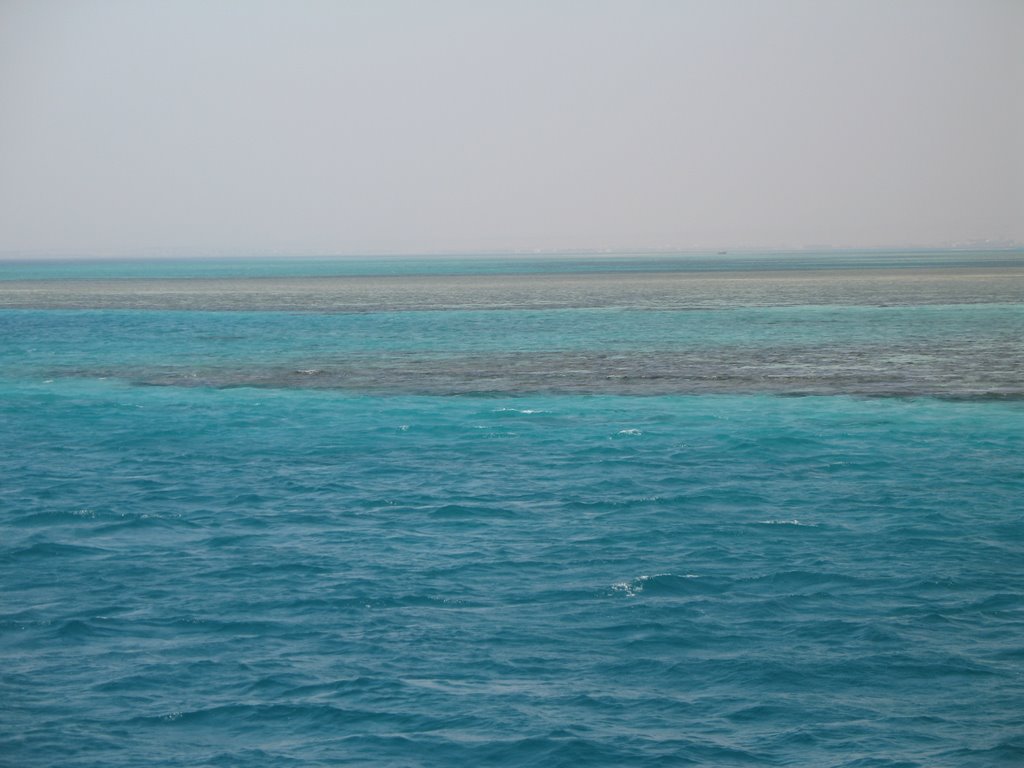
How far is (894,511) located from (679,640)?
9.41 m

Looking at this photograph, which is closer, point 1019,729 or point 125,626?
point 1019,729

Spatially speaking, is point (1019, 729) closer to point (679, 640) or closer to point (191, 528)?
point (679, 640)

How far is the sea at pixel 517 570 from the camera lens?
14.2 metres

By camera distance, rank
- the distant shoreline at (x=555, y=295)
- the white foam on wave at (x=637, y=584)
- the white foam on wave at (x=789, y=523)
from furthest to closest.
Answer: the distant shoreline at (x=555, y=295) → the white foam on wave at (x=789, y=523) → the white foam on wave at (x=637, y=584)

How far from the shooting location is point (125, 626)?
17.7 metres

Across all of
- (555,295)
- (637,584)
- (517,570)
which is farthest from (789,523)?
(555,295)

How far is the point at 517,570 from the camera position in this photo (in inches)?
798

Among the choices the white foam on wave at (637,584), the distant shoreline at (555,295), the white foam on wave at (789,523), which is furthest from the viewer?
the distant shoreline at (555,295)

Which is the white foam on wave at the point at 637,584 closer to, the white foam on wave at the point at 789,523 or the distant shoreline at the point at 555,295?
the white foam on wave at the point at 789,523

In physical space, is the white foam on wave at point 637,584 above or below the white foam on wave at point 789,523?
below

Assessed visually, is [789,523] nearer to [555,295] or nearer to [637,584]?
[637,584]

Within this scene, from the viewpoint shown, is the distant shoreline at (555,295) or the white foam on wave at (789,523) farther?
the distant shoreline at (555,295)

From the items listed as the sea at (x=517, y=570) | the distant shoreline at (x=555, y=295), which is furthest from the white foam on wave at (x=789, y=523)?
the distant shoreline at (x=555, y=295)

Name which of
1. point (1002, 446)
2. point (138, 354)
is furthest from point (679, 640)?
point (138, 354)
